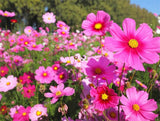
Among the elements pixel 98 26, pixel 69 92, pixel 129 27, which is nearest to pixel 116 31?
pixel 129 27

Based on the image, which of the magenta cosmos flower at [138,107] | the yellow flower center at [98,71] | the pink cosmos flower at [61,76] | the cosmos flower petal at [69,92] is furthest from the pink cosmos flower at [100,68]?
the pink cosmos flower at [61,76]

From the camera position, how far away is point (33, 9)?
642 inches

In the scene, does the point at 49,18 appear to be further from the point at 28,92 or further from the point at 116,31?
the point at 116,31

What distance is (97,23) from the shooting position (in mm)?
768

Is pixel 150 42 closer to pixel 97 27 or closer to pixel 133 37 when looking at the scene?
pixel 133 37

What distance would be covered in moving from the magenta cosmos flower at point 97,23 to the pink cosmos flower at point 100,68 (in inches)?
5.4

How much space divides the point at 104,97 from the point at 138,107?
161 millimetres

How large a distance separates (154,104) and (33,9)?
17763mm

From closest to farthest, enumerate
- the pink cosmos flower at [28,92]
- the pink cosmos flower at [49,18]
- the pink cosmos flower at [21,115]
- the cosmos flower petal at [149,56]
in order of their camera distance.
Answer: the cosmos flower petal at [149,56], the pink cosmos flower at [21,115], the pink cosmos flower at [28,92], the pink cosmos flower at [49,18]

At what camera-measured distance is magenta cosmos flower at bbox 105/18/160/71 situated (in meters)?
0.54

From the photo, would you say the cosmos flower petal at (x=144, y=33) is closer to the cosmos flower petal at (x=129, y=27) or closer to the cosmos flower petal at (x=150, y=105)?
the cosmos flower petal at (x=129, y=27)

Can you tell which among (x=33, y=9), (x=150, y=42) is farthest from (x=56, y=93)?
(x=33, y=9)

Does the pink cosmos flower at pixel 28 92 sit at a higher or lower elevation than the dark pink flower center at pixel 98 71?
lower

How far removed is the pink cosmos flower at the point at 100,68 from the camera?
68 centimetres
